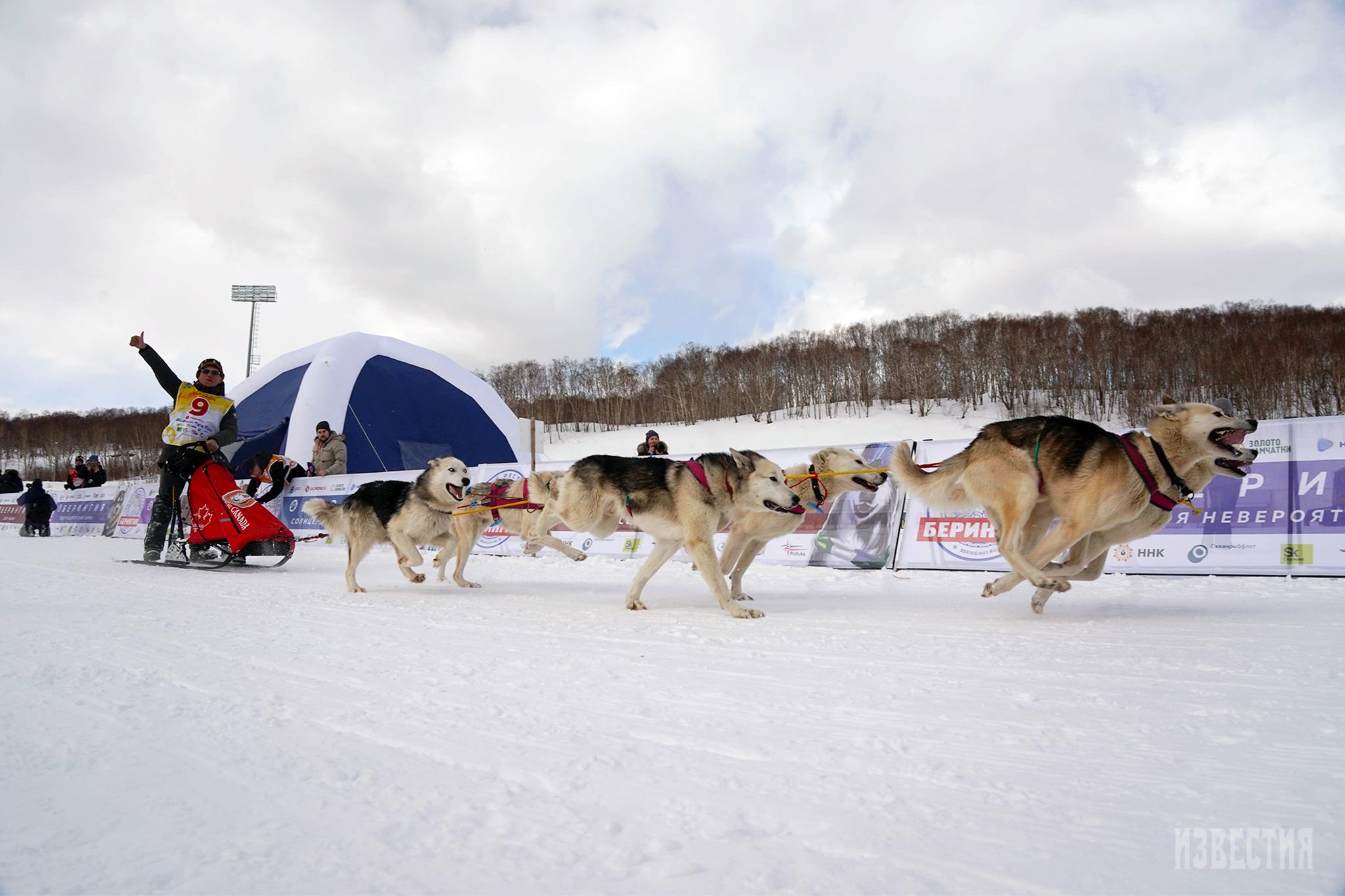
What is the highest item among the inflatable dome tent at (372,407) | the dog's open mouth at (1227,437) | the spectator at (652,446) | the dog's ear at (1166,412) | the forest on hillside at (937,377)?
the forest on hillside at (937,377)

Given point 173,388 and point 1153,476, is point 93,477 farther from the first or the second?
point 1153,476

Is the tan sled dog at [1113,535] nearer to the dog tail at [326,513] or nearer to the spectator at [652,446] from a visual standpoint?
the dog tail at [326,513]

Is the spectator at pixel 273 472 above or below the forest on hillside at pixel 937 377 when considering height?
below

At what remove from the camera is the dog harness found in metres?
5.22

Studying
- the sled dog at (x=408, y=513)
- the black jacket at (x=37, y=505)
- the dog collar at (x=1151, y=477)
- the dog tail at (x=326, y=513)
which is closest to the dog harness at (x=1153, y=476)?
the dog collar at (x=1151, y=477)

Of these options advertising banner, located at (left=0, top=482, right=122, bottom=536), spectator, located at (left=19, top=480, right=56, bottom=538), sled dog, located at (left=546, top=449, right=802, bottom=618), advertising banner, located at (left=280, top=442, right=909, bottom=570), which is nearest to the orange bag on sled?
advertising banner, located at (left=280, top=442, right=909, bottom=570)

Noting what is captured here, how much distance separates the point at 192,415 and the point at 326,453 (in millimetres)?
6112

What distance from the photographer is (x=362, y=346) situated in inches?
766

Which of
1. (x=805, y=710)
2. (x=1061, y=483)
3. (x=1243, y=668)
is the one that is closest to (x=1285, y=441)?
(x=1061, y=483)

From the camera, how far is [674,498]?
630cm

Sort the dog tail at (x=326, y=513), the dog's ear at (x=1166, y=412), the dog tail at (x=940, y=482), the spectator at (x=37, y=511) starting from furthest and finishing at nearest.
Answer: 1. the spectator at (x=37, y=511)
2. the dog tail at (x=326, y=513)
3. the dog tail at (x=940, y=482)
4. the dog's ear at (x=1166, y=412)

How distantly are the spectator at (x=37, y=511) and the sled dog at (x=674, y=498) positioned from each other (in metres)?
18.6

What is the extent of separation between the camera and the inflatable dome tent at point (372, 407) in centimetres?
1830

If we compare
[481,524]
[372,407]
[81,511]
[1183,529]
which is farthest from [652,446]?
[81,511]
